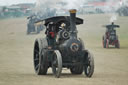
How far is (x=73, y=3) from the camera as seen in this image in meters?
17.9

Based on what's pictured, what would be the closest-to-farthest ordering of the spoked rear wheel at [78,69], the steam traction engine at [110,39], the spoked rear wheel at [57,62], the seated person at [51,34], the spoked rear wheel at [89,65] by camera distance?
the spoked rear wheel at [57,62]
the spoked rear wheel at [89,65]
the seated person at [51,34]
the spoked rear wheel at [78,69]
the steam traction engine at [110,39]

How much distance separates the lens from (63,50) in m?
13.9

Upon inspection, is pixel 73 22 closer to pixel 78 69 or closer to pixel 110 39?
pixel 78 69

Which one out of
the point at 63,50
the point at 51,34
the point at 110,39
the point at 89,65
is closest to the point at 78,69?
the point at 89,65

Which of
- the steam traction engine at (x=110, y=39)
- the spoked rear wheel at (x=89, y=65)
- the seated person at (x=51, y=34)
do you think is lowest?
the steam traction engine at (x=110, y=39)

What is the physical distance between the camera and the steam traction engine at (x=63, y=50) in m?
13.7

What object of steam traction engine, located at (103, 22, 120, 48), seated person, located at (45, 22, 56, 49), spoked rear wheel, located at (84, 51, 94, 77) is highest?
seated person, located at (45, 22, 56, 49)

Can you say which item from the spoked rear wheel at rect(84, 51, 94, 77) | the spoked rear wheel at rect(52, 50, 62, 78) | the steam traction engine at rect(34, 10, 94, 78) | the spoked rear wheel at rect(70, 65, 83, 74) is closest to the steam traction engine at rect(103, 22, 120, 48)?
the spoked rear wheel at rect(70, 65, 83, 74)

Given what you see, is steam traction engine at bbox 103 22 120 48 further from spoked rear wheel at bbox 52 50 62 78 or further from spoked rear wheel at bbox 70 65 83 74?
spoked rear wheel at bbox 52 50 62 78

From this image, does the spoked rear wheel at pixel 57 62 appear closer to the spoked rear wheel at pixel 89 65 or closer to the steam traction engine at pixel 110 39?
the spoked rear wheel at pixel 89 65

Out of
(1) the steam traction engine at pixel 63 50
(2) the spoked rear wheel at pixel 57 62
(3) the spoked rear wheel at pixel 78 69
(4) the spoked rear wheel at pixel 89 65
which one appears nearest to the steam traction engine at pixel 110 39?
(3) the spoked rear wheel at pixel 78 69

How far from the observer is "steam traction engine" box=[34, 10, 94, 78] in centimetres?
1368

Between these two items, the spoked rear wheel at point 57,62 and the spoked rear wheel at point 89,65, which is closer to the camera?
the spoked rear wheel at point 57,62

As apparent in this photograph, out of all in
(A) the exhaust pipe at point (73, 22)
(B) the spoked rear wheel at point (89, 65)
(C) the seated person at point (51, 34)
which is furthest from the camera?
(C) the seated person at point (51, 34)
